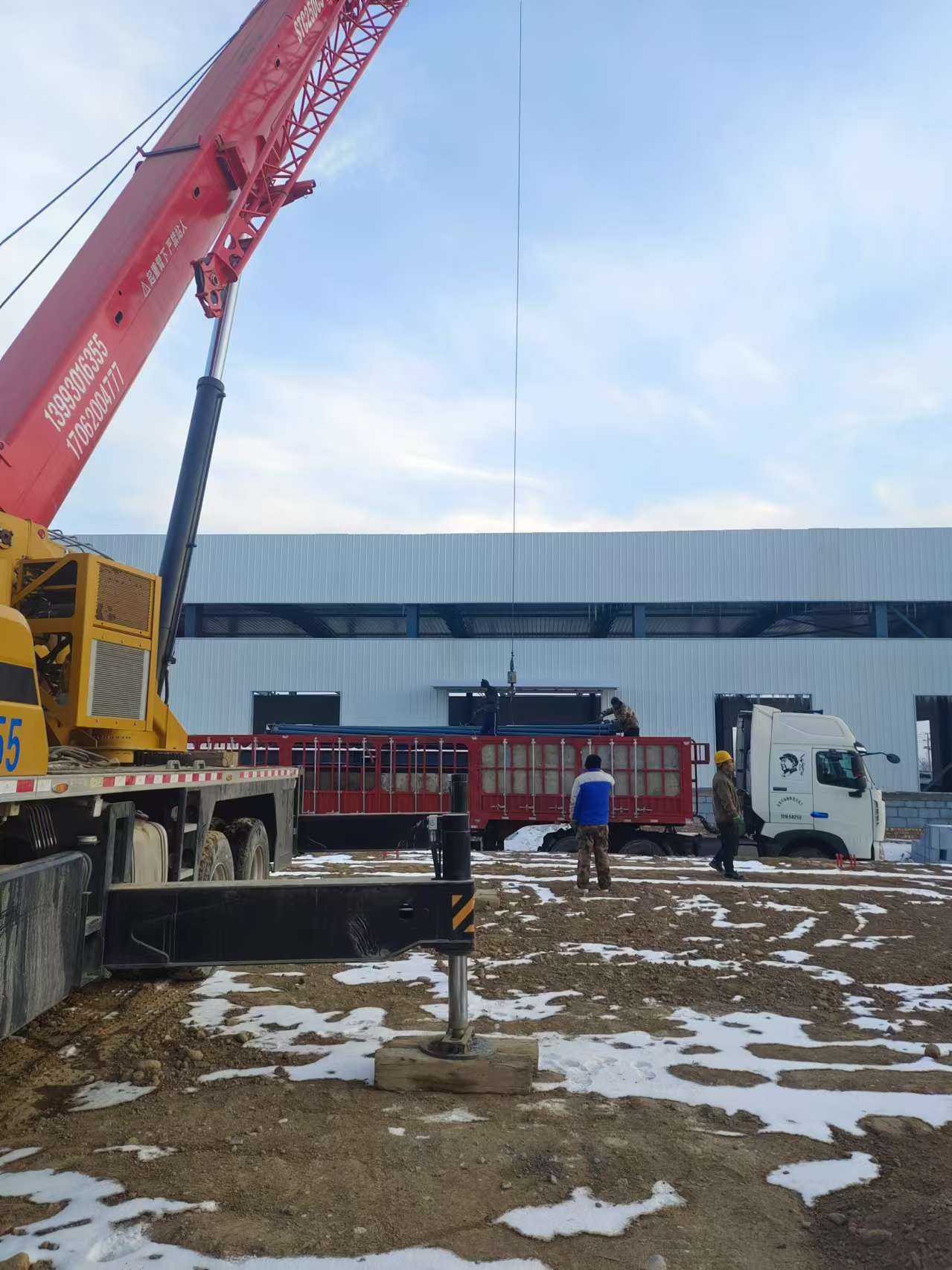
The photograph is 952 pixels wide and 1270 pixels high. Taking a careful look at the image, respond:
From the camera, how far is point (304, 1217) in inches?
124

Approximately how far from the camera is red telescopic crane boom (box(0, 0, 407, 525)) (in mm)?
5965

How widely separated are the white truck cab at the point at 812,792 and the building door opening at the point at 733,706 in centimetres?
1160

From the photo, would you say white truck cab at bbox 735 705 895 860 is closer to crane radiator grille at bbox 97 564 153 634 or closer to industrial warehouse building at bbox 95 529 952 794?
crane radiator grille at bbox 97 564 153 634

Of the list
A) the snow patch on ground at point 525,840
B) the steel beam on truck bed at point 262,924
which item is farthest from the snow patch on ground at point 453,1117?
the snow patch on ground at point 525,840

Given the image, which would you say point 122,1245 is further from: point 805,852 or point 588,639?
point 588,639

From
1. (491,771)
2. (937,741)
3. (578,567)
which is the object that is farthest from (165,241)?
(937,741)

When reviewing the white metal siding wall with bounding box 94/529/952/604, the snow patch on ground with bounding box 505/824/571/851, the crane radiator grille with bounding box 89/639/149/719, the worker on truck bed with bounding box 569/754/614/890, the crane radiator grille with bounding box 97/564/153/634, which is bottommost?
the snow patch on ground with bounding box 505/824/571/851

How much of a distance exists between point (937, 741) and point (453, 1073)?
94.4 ft

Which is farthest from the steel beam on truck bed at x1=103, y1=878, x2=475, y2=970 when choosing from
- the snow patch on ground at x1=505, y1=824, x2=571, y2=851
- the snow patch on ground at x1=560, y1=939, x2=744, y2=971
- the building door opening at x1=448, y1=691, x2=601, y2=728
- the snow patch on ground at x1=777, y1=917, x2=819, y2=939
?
the building door opening at x1=448, y1=691, x2=601, y2=728

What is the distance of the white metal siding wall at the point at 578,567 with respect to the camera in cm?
2586

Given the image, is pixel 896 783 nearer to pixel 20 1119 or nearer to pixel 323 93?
pixel 323 93

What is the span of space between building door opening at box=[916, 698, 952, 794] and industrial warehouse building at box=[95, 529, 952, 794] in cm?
21

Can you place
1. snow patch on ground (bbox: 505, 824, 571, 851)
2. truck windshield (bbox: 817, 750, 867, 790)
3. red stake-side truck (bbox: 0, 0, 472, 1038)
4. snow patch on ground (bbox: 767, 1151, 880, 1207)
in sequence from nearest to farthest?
snow patch on ground (bbox: 767, 1151, 880, 1207), red stake-side truck (bbox: 0, 0, 472, 1038), truck windshield (bbox: 817, 750, 867, 790), snow patch on ground (bbox: 505, 824, 571, 851)

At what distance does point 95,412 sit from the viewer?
255 inches
